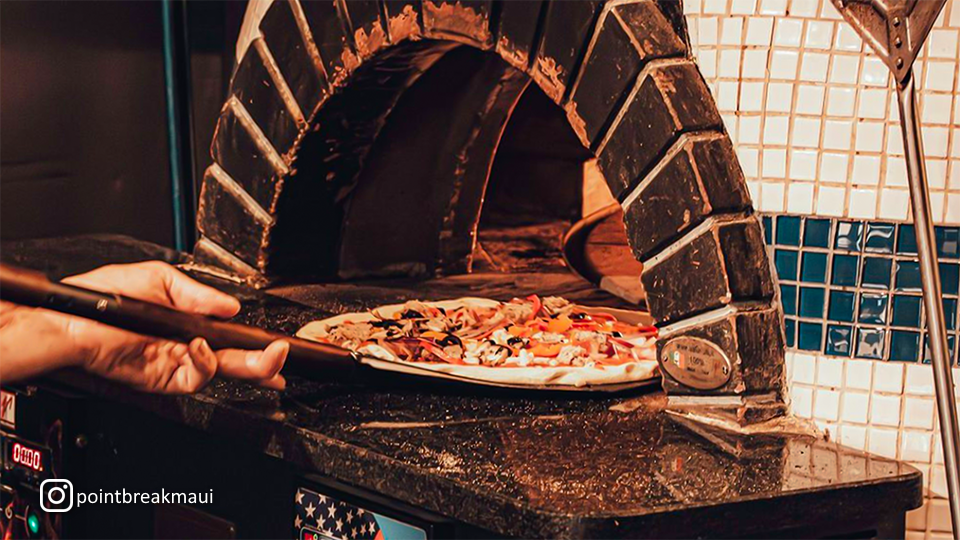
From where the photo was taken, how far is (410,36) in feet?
8.15

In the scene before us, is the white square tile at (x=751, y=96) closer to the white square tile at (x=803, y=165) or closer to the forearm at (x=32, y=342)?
the white square tile at (x=803, y=165)

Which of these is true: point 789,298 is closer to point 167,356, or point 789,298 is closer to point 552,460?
point 552,460

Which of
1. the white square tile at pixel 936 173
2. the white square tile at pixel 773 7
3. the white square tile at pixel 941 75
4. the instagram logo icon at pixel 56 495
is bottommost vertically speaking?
the instagram logo icon at pixel 56 495

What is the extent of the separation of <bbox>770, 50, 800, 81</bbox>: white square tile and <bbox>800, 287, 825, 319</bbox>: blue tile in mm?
333

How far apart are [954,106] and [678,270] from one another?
48 centimetres

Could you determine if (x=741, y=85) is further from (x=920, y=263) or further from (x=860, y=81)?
(x=920, y=263)

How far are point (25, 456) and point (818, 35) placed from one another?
178 centimetres

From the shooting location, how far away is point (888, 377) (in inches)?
76.7

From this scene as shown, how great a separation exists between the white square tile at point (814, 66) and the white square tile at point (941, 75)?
151 mm

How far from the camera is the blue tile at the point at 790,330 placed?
2.00 metres

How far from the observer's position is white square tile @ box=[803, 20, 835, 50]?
1.93m

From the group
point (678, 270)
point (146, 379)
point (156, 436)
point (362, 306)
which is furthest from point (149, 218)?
point (678, 270)

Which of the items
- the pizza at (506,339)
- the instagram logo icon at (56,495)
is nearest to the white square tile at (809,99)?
the pizza at (506,339)

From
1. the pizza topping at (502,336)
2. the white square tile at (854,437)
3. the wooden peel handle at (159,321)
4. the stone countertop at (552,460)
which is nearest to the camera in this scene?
the stone countertop at (552,460)
